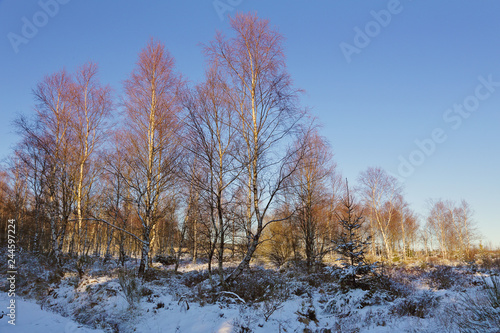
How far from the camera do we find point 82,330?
5.15 metres

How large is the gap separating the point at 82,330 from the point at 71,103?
45.7 feet

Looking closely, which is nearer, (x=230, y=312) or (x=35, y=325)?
(x=35, y=325)

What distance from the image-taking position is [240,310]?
21.0 feet

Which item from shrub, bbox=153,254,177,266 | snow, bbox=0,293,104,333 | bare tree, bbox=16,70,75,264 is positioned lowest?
shrub, bbox=153,254,177,266

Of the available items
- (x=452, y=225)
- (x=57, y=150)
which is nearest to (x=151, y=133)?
(x=57, y=150)

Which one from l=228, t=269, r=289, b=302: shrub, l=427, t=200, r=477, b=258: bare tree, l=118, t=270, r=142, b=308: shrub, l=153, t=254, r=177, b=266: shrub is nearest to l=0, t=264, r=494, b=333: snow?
l=118, t=270, r=142, b=308: shrub

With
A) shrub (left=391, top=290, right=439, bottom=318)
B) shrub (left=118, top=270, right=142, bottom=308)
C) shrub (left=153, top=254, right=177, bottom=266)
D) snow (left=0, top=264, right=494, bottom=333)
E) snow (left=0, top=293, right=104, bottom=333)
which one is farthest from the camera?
shrub (left=153, top=254, right=177, bottom=266)

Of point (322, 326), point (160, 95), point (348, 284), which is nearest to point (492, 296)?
point (322, 326)

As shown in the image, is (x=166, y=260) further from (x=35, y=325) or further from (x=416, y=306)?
(x=416, y=306)

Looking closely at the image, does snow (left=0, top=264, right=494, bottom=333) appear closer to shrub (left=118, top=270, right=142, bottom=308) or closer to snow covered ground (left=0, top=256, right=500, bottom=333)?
snow covered ground (left=0, top=256, right=500, bottom=333)

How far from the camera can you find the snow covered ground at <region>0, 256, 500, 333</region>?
548cm

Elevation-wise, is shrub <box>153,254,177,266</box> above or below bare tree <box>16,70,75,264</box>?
below

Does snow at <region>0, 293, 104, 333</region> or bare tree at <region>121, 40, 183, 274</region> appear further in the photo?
bare tree at <region>121, 40, 183, 274</region>

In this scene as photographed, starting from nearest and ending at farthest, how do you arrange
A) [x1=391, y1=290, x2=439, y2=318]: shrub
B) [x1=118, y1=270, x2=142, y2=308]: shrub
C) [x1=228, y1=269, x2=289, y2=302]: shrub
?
[x1=391, y1=290, x2=439, y2=318]: shrub < [x1=118, y1=270, x2=142, y2=308]: shrub < [x1=228, y1=269, x2=289, y2=302]: shrub
